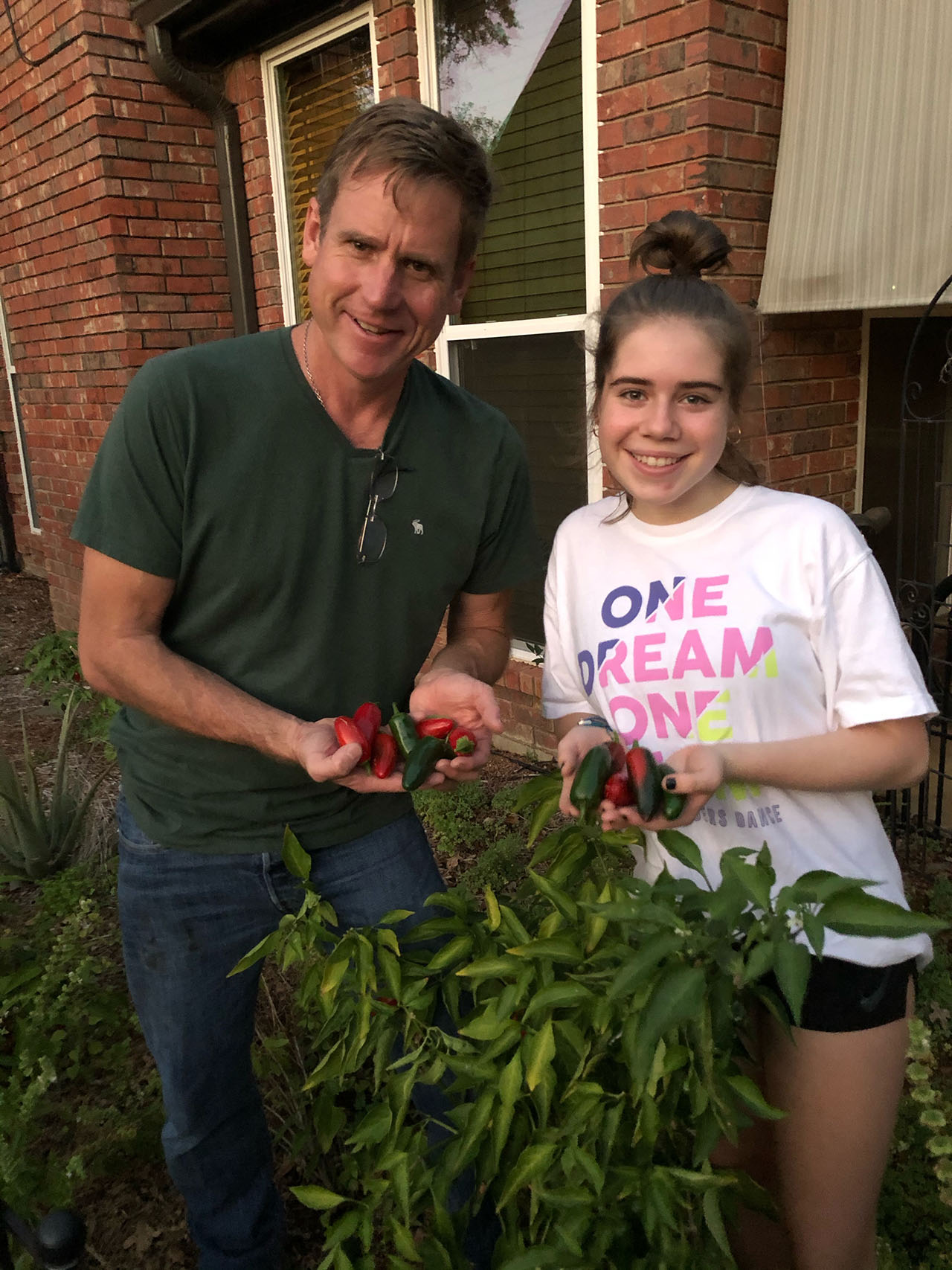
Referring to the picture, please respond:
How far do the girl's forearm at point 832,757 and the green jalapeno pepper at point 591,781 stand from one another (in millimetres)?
176

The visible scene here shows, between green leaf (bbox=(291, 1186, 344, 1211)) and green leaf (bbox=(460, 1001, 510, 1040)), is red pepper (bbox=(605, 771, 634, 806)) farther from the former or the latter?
green leaf (bbox=(291, 1186, 344, 1211))

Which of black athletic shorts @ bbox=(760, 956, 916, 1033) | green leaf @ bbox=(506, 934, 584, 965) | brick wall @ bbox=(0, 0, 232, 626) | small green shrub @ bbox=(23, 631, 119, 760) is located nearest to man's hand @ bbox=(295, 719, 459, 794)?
green leaf @ bbox=(506, 934, 584, 965)

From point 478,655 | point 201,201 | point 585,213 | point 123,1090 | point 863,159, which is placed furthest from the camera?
point 201,201

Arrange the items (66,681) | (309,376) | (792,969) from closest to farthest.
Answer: (792,969), (309,376), (66,681)

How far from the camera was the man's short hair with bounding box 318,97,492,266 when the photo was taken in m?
1.73

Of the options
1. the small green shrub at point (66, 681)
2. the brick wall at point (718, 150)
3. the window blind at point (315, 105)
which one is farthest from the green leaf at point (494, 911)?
the window blind at point (315, 105)

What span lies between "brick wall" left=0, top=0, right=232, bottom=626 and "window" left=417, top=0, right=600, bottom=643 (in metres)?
2.06

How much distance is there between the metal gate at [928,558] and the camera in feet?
12.1

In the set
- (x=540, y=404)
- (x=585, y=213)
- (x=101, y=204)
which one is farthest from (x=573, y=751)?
(x=101, y=204)

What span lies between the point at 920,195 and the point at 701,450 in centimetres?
236

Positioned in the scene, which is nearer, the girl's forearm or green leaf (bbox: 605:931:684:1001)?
green leaf (bbox: 605:931:684:1001)

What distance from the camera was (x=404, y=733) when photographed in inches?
70.3

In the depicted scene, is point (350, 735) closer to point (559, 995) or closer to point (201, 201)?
point (559, 995)

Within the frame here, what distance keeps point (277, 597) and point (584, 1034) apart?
0.98 meters
